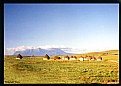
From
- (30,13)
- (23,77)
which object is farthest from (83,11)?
(23,77)

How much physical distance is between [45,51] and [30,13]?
494 mm

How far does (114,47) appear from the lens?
5.16 meters

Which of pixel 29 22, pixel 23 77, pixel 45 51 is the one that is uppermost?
pixel 29 22

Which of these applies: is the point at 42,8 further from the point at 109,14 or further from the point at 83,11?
the point at 109,14

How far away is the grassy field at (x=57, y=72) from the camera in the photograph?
5180 mm

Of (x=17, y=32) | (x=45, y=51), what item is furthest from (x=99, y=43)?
(x=17, y=32)

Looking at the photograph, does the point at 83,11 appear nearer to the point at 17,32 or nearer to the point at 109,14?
the point at 109,14

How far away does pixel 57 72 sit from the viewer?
5191 millimetres

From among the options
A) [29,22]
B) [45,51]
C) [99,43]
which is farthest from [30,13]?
[99,43]

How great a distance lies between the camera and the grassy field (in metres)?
5.18

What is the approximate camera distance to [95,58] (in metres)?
5.21

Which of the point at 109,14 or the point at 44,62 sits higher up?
the point at 109,14

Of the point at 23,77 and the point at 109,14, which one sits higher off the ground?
the point at 109,14

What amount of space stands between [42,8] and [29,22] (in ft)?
0.76
